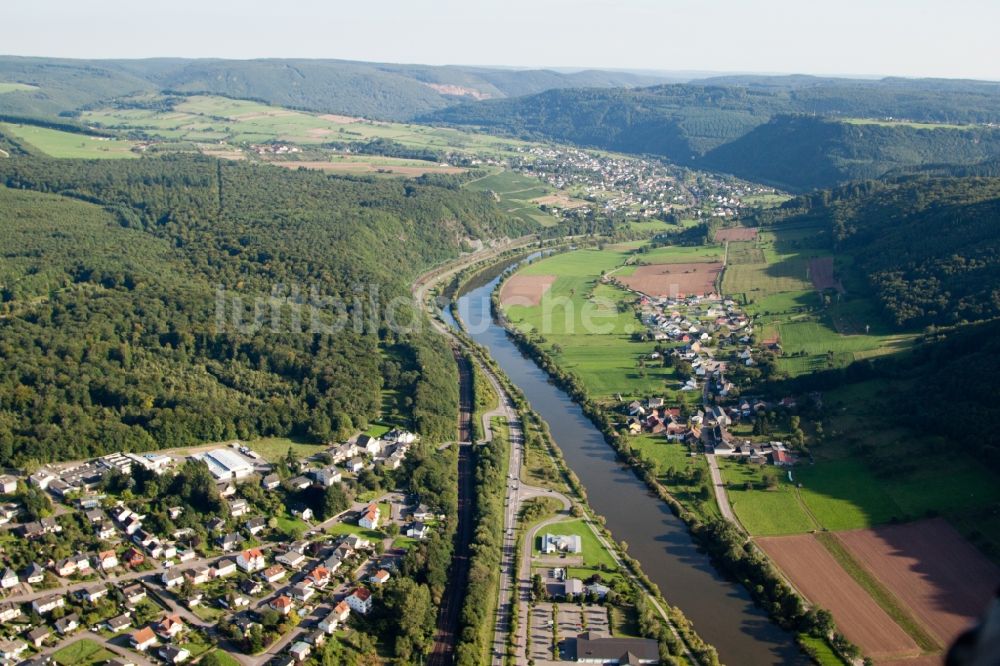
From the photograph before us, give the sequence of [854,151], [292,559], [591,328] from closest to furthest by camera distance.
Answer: [292,559]
[591,328]
[854,151]

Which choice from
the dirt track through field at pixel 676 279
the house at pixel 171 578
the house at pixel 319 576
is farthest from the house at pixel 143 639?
the dirt track through field at pixel 676 279

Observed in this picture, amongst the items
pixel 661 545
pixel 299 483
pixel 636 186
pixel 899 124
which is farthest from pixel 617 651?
pixel 899 124

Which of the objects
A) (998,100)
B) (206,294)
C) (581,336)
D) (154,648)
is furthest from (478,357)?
(998,100)

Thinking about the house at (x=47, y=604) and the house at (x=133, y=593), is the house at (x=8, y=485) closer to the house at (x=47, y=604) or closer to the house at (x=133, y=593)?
the house at (x=47, y=604)

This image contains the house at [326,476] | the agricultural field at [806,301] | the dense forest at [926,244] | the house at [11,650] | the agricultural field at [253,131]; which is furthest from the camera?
the agricultural field at [253,131]

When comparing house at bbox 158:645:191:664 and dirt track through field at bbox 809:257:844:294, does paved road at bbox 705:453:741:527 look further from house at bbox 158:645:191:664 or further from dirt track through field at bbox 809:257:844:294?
dirt track through field at bbox 809:257:844:294

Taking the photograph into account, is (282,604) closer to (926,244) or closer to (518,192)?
(926,244)
